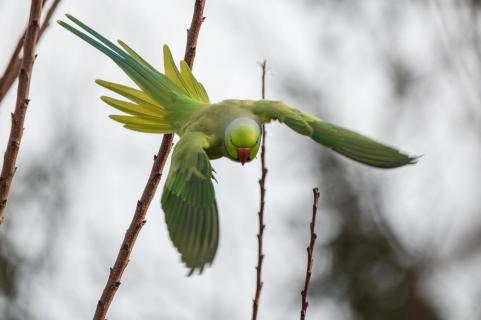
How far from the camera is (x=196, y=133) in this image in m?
3.06

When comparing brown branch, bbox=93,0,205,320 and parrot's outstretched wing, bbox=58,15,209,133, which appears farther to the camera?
parrot's outstretched wing, bbox=58,15,209,133

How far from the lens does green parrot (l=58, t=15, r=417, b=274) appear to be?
282 cm

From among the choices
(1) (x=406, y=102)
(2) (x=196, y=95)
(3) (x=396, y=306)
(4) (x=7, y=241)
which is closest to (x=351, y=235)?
(3) (x=396, y=306)

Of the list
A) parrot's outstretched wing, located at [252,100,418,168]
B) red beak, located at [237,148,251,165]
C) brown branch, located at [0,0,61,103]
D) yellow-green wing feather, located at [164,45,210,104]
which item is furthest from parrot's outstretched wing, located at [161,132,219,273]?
brown branch, located at [0,0,61,103]

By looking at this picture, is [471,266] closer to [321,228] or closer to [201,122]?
[321,228]

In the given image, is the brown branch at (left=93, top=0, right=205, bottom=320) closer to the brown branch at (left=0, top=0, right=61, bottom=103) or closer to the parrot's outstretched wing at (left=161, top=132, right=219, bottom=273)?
the parrot's outstretched wing at (left=161, top=132, right=219, bottom=273)

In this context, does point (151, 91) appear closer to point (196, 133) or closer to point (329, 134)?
point (196, 133)

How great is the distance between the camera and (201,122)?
10.2 feet

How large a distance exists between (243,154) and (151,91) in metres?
0.55

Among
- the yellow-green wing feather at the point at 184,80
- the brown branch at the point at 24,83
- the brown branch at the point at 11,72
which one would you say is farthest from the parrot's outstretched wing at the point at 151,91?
the brown branch at the point at 24,83

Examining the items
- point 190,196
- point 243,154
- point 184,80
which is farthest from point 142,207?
point 184,80

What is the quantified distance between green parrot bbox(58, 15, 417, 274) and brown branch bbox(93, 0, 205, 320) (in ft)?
0.30

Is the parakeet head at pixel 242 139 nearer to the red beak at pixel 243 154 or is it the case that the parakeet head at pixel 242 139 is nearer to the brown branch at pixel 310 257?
the red beak at pixel 243 154

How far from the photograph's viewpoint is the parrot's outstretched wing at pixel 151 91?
10.8 ft
